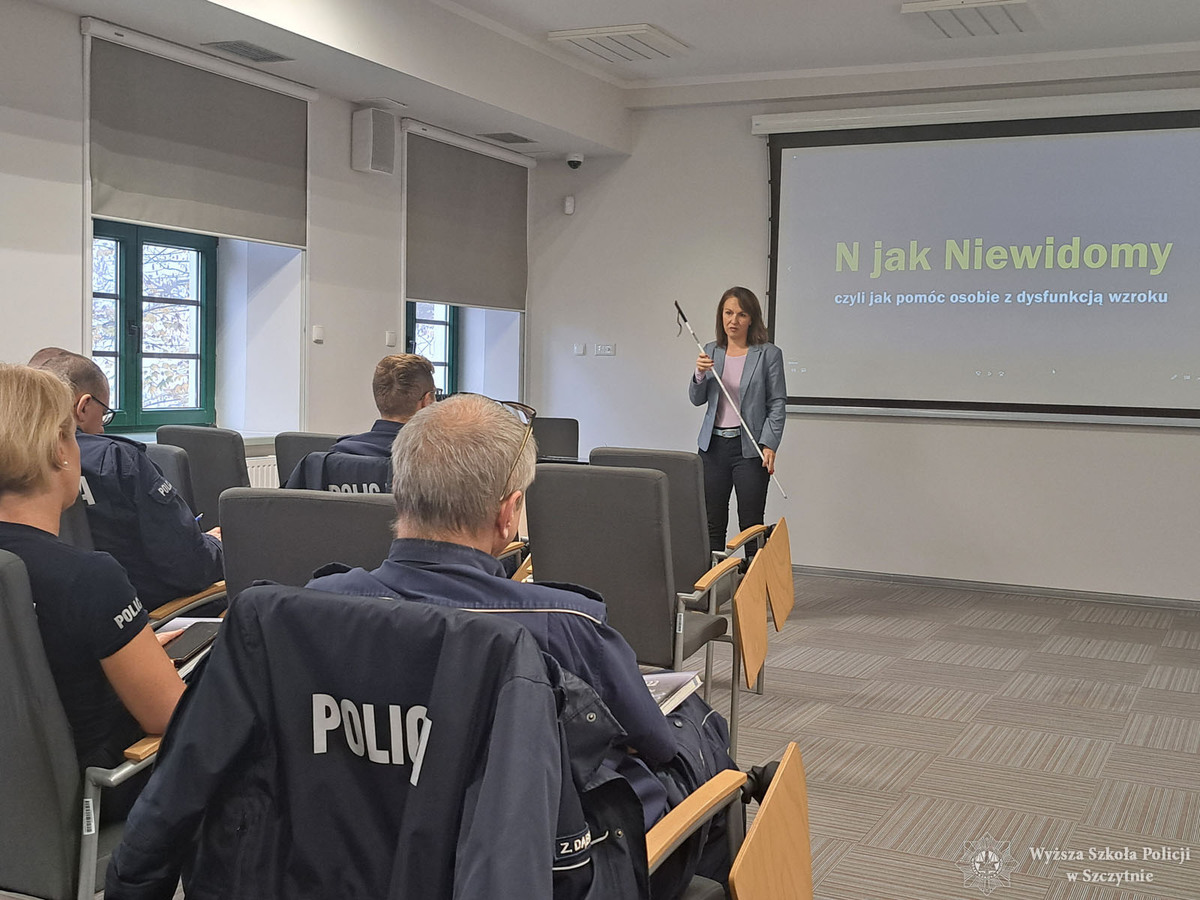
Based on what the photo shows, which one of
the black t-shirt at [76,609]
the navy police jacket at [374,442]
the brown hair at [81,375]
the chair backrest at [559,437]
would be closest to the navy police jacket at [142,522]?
the brown hair at [81,375]

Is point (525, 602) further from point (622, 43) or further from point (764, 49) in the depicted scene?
point (764, 49)

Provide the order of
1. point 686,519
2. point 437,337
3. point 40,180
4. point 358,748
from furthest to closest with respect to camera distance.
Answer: point 437,337, point 40,180, point 686,519, point 358,748

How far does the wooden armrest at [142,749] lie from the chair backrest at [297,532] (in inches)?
23.9

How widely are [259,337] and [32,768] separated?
4786mm

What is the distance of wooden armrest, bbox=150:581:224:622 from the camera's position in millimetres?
2857

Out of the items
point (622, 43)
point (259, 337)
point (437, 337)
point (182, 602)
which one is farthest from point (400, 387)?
point (437, 337)

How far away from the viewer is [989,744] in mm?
3895

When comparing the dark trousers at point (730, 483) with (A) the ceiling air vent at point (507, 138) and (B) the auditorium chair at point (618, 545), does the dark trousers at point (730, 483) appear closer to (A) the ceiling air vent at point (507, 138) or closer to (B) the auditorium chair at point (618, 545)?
(B) the auditorium chair at point (618, 545)

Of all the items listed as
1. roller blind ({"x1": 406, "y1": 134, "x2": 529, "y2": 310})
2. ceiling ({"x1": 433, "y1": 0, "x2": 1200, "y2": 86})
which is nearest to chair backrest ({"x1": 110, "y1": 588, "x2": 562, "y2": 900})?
ceiling ({"x1": 433, "y1": 0, "x2": 1200, "y2": 86})

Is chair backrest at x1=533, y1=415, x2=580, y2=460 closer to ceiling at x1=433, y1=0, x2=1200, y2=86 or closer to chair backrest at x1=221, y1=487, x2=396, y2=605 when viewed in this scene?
ceiling at x1=433, y1=0, x2=1200, y2=86

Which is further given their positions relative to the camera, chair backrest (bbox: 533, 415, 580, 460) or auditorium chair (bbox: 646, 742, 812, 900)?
chair backrest (bbox: 533, 415, 580, 460)

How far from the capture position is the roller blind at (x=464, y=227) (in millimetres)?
6996

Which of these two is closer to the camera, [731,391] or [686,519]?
[686,519]

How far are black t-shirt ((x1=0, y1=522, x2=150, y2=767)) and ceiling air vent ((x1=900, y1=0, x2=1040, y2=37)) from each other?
17.0ft
